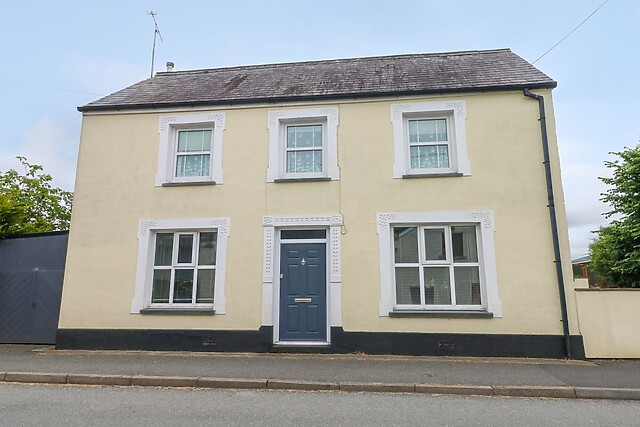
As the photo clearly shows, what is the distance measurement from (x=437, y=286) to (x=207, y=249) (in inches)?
200

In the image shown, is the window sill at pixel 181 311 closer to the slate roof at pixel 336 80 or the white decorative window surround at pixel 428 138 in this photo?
the slate roof at pixel 336 80

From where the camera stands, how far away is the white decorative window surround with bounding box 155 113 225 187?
→ 9.04 m

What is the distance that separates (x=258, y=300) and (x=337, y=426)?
4181 millimetres

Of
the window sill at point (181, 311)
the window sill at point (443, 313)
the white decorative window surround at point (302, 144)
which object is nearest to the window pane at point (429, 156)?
the white decorative window surround at point (302, 144)

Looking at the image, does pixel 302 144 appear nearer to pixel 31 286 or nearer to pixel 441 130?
pixel 441 130

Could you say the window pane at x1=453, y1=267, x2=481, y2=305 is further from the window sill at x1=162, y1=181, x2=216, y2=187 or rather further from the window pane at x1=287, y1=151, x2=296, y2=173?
the window sill at x1=162, y1=181, x2=216, y2=187

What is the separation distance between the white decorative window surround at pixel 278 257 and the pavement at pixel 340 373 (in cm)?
89

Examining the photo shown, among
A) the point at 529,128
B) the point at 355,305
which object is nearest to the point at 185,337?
the point at 355,305

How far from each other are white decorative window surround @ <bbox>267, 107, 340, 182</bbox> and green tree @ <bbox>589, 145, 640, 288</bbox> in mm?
8815

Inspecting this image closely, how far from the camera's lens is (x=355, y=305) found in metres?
8.01

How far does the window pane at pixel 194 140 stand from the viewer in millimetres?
9383

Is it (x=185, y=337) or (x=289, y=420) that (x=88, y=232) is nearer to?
(x=185, y=337)

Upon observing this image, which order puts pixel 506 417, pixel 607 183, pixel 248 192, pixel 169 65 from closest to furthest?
pixel 506 417, pixel 248 192, pixel 607 183, pixel 169 65

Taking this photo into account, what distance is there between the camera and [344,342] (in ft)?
25.8
